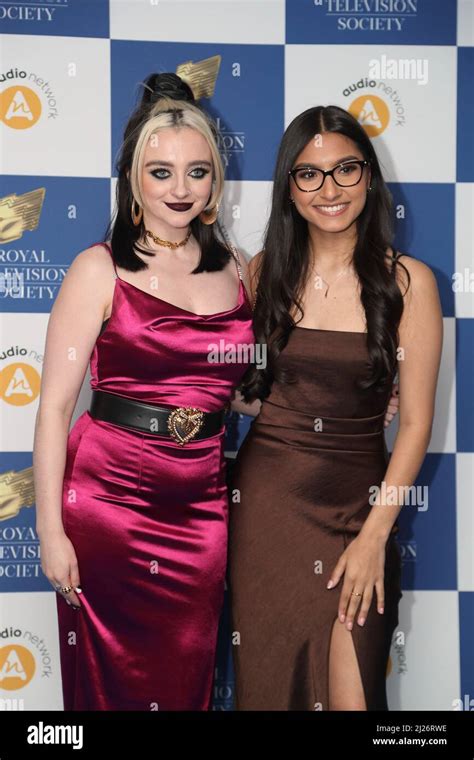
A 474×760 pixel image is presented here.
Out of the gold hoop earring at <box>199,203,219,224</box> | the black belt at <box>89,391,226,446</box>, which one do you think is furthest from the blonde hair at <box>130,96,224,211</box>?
the black belt at <box>89,391,226,446</box>

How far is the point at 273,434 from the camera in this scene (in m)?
2.22

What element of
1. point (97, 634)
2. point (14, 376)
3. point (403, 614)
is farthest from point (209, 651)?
point (14, 376)

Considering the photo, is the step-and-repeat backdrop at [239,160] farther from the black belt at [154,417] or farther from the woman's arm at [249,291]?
the black belt at [154,417]

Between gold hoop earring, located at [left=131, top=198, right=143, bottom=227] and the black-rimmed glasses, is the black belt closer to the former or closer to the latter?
gold hoop earring, located at [left=131, top=198, right=143, bottom=227]

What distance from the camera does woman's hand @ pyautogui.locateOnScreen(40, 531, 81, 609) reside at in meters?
2.13

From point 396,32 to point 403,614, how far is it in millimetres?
1883

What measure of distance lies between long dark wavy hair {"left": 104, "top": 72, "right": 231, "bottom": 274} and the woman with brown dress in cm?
20

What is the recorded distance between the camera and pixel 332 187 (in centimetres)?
217

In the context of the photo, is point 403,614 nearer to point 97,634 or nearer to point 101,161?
point 97,634

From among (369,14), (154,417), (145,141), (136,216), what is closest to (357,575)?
(154,417)

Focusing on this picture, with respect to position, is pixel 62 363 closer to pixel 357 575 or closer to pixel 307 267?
pixel 307 267

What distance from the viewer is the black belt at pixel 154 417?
7.02 ft

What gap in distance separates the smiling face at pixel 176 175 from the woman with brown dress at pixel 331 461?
0.22 m

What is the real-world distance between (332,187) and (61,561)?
1.12m
